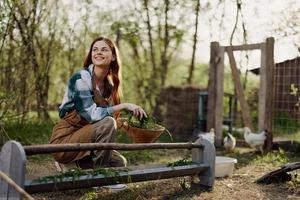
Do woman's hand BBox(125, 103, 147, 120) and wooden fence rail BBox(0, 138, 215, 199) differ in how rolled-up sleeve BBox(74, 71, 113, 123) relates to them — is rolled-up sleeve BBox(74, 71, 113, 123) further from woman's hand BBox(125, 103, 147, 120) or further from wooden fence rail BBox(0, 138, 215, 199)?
wooden fence rail BBox(0, 138, 215, 199)

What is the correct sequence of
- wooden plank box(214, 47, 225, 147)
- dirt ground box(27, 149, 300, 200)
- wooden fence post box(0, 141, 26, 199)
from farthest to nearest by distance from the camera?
1. wooden plank box(214, 47, 225, 147)
2. dirt ground box(27, 149, 300, 200)
3. wooden fence post box(0, 141, 26, 199)

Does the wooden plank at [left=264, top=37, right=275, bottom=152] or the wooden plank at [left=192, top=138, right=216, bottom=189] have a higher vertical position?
the wooden plank at [left=264, top=37, right=275, bottom=152]

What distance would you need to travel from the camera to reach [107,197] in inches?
156

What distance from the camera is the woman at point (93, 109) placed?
3.89m

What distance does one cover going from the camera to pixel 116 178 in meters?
3.53

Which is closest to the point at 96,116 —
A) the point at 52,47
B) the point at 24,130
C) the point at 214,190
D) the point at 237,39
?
the point at 214,190

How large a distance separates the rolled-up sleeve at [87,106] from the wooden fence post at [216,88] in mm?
4366

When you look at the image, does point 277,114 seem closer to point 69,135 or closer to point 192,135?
point 192,135

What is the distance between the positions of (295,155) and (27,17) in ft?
16.8

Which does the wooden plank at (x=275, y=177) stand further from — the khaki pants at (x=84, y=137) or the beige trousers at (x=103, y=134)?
the beige trousers at (x=103, y=134)

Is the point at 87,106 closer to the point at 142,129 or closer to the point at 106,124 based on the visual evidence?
the point at 106,124

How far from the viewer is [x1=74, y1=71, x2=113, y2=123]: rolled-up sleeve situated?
3.89 meters

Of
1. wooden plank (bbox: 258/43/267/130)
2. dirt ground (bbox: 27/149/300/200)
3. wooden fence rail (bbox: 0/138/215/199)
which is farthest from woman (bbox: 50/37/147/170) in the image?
wooden plank (bbox: 258/43/267/130)

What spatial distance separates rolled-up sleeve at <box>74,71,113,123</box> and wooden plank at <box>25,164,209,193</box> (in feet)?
1.93
